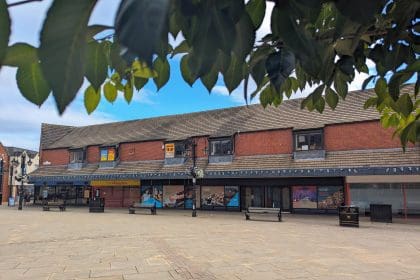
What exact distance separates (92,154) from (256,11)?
39.4 meters

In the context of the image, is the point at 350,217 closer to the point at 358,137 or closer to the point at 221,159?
the point at 358,137

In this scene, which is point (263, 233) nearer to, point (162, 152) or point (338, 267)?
point (338, 267)

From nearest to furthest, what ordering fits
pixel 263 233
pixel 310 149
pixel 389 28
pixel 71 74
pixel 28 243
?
pixel 71 74 → pixel 389 28 → pixel 28 243 → pixel 263 233 → pixel 310 149

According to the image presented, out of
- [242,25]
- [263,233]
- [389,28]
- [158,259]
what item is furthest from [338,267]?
[242,25]

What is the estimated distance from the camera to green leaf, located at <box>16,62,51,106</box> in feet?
3.22

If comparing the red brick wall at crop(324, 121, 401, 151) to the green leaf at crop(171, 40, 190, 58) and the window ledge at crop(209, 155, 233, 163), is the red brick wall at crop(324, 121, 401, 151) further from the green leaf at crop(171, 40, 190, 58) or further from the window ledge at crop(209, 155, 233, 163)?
the green leaf at crop(171, 40, 190, 58)

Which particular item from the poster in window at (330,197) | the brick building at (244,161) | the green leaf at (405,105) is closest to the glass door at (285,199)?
the brick building at (244,161)

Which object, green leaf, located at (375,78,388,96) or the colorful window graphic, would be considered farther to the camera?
→ the colorful window graphic

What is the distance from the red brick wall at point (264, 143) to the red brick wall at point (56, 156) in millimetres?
19448

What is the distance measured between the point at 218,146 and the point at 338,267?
21648 millimetres

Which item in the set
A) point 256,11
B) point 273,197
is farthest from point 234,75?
point 273,197

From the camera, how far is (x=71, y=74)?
761mm

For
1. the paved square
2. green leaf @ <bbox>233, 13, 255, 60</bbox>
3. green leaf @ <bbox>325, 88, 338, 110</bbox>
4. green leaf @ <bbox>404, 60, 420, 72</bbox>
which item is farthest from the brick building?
green leaf @ <bbox>233, 13, 255, 60</bbox>

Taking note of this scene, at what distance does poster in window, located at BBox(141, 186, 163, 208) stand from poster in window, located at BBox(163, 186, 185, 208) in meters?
0.47
